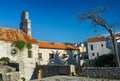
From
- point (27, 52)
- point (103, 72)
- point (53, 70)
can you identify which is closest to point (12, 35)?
point (27, 52)

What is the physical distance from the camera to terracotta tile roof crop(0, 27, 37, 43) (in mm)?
33481

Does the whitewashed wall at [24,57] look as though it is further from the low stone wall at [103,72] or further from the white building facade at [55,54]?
the low stone wall at [103,72]

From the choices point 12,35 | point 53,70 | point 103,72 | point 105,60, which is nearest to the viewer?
point 103,72

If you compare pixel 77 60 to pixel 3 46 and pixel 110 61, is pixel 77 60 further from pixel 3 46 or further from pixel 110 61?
pixel 3 46

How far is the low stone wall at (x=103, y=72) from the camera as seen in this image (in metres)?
18.8

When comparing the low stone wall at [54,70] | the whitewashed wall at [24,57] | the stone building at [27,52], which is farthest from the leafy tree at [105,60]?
the whitewashed wall at [24,57]

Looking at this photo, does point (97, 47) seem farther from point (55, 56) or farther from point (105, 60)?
point (105, 60)

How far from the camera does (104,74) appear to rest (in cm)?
1944

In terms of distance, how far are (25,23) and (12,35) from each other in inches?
229

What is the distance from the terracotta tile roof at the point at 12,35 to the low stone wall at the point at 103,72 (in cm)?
1743

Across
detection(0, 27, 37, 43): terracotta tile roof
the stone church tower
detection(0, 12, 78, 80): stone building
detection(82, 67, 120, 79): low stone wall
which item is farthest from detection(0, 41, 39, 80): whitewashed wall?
detection(82, 67, 120, 79): low stone wall

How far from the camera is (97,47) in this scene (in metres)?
54.4

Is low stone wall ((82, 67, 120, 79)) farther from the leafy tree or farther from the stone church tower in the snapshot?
the stone church tower

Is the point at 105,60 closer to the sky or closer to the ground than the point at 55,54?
closer to the ground
